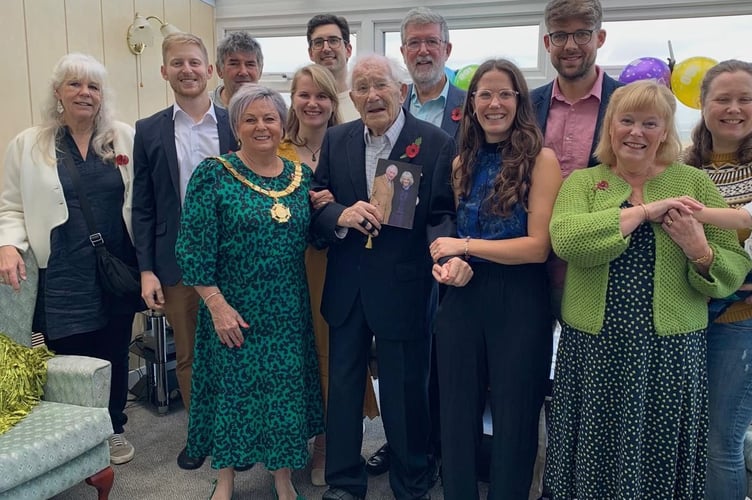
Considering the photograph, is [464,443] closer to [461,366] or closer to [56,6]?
[461,366]

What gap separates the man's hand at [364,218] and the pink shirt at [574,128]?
26.9 inches

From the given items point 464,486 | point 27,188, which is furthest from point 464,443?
point 27,188

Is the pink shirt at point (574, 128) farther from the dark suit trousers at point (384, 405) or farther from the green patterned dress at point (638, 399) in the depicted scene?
the dark suit trousers at point (384, 405)

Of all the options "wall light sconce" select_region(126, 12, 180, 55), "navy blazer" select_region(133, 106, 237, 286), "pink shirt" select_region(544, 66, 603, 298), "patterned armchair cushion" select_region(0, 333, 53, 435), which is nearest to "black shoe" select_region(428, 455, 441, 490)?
"pink shirt" select_region(544, 66, 603, 298)

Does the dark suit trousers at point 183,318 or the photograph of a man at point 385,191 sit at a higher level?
the photograph of a man at point 385,191

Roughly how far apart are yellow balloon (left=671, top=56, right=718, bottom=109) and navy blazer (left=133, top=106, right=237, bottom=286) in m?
2.31

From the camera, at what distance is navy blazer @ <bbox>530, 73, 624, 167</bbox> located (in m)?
2.02

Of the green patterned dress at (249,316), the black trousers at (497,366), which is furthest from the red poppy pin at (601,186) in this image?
the green patterned dress at (249,316)

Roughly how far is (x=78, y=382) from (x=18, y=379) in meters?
0.20

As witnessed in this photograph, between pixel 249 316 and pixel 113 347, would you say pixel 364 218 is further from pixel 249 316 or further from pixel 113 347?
pixel 113 347

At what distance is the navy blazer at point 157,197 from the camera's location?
2389mm

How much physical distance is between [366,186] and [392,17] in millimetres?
2714

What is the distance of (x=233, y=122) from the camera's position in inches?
80.7

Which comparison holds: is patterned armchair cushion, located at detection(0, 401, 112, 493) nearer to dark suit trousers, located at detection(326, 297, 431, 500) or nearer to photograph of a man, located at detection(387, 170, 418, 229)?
dark suit trousers, located at detection(326, 297, 431, 500)
